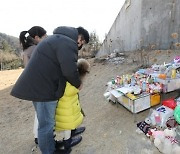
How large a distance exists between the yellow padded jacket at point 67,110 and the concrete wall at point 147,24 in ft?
13.3

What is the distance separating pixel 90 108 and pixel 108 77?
1.43m

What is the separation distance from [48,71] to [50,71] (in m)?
0.02

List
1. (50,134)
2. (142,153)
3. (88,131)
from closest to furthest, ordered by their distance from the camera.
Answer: (50,134) → (142,153) → (88,131)

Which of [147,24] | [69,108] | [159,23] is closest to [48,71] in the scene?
[69,108]

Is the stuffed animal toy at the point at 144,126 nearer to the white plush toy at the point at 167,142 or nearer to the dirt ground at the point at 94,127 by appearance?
the dirt ground at the point at 94,127

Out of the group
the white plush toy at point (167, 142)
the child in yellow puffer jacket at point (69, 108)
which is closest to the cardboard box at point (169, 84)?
the white plush toy at point (167, 142)

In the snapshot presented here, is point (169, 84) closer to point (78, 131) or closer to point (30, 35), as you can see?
point (78, 131)

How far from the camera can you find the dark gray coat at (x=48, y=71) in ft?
5.87

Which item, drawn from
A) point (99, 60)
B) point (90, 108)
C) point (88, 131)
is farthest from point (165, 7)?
point (88, 131)

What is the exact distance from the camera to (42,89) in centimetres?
186

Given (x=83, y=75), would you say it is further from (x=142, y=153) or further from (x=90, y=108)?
(x=90, y=108)

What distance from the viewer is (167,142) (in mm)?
2125

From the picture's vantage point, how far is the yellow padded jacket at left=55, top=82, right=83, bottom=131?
6.84 feet

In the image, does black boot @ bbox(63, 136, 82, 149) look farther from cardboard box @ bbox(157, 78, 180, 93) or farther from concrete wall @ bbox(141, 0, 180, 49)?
concrete wall @ bbox(141, 0, 180, 49)
